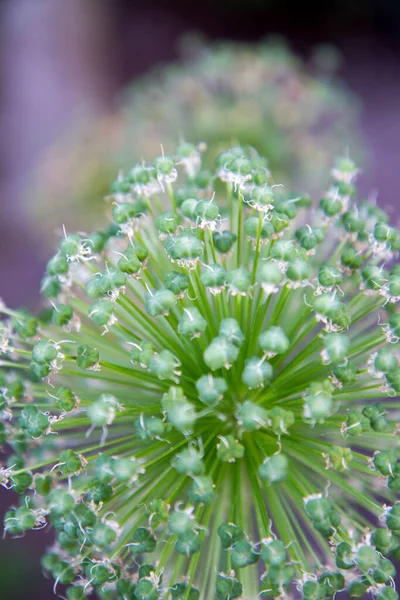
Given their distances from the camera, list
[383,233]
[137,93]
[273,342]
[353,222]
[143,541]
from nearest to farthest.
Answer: [273,342] < [143,541] < [383,233] < [353,222] < [137,93]

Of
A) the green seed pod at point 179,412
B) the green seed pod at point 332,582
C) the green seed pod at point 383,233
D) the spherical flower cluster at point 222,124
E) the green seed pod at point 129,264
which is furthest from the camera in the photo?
the spherical flower cluster at point 222,124

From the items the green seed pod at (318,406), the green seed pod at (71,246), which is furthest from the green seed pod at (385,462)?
the green seed pod at (71,246)

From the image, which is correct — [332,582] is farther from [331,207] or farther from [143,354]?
[331,207]

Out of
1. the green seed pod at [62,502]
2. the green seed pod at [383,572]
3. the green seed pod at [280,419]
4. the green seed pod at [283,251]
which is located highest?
the green seed pod at [283,251]

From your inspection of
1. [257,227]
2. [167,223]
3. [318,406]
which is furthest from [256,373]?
[167,223]

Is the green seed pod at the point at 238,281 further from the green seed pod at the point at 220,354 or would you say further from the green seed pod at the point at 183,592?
the green seed pod at the point at 183,592

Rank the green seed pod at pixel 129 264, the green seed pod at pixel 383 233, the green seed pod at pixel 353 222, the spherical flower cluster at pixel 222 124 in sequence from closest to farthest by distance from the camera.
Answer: the green seed pod at pixel 129 264
the green seed pod at pixel 383 233
the green seed pod at pixel 353 222
the spherical flower cluster at pixel 222 124

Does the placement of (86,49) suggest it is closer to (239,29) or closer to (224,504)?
(239,29)
